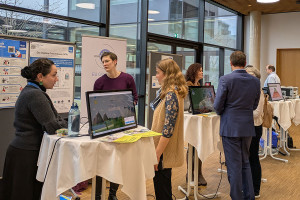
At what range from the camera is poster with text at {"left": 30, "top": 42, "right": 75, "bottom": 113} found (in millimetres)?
3796

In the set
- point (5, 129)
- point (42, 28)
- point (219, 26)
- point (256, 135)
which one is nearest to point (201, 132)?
point (256, 135)

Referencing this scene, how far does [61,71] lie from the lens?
13.0ft

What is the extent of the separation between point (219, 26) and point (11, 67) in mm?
7610

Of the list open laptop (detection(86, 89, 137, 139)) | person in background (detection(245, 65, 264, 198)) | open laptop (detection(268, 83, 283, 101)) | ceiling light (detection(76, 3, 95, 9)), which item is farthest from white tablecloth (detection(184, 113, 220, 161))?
ceiling light (detection(76, 3, 95, 9))

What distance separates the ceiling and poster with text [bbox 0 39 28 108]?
6.78m

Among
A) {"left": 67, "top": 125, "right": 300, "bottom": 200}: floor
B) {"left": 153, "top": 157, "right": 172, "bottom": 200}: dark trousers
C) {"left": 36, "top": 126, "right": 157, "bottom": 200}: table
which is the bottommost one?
{"left": 67, "top": 125, "right": 300, "bottom": 200}: floor

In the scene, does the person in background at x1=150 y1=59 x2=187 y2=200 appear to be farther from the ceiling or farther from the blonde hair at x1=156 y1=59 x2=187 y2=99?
the ceiling

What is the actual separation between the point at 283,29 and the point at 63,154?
33.2 ft

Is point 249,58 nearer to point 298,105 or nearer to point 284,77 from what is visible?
point 284,77

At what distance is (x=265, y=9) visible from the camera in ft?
33.1

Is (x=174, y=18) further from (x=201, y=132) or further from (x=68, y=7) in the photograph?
(x=201, y=132)

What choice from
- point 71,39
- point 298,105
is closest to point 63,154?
point 71,39

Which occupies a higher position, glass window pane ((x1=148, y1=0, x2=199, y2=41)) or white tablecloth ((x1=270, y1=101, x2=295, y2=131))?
glass window pane ((x1=148, y1=0, x2=199, y2=41))

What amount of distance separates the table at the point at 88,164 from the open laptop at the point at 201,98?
4.01 feet
